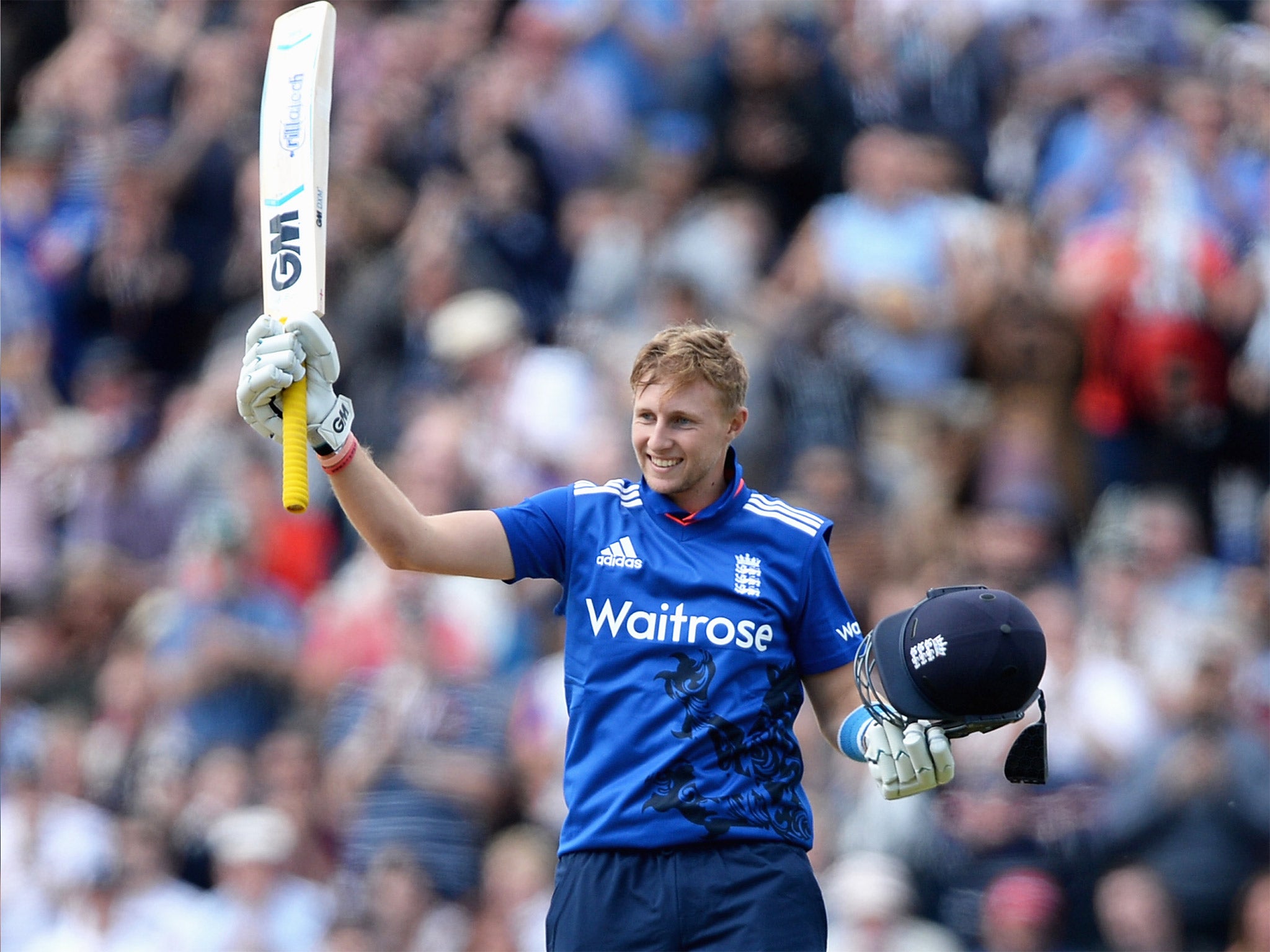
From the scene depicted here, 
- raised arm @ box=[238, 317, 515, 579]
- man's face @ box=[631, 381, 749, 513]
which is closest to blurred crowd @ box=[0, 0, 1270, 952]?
man's face @ box=[631, 381, 749, 513]

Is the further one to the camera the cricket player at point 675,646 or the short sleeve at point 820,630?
the short sleeve at point 820,630

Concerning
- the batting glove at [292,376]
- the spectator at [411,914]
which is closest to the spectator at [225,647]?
the spectator at [411,914]

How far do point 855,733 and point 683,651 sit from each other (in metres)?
0.49

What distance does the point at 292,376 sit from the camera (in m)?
4.20

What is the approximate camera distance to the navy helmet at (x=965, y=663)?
410 centimetres

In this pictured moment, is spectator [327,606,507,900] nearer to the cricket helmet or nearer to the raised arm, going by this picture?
the raised arm

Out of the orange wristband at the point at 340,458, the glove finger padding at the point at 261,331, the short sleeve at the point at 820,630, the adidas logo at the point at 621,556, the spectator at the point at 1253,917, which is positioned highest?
the glove finger padding at the point at 261,331

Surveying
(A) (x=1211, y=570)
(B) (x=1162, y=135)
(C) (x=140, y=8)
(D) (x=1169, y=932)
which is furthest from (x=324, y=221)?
(C) (x=140, y=8)

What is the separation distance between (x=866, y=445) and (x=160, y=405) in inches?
174

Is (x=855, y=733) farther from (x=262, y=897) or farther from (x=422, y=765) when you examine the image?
(x=262, y=897)

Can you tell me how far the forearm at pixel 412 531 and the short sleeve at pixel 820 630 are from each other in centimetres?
75

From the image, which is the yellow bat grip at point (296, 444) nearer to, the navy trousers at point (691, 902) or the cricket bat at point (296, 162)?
the cricket bat at point (296, 162)

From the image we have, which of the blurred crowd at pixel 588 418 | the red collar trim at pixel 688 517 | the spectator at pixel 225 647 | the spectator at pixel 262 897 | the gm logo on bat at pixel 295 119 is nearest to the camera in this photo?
the red collar trim at pixel 688 517

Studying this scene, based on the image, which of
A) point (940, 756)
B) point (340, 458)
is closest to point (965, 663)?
point (940, 756)
